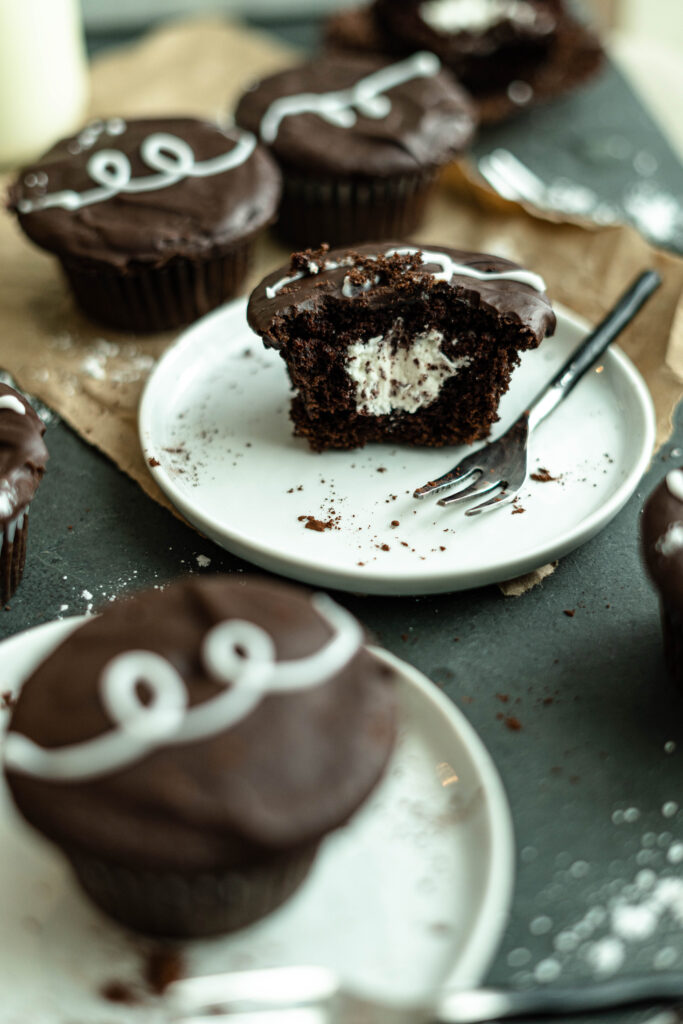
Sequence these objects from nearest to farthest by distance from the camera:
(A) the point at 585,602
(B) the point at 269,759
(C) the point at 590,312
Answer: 1. (B) the point at 269,759
2. (A) the point at 585,602
3. (C) the point at 590,312

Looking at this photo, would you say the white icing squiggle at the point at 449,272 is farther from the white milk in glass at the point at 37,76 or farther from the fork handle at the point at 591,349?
the white milk in glass at the point at 37,76

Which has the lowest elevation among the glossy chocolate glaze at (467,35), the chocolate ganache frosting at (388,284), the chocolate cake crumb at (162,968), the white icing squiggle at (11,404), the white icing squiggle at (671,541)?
the chocolate cake crumb at (162,968)

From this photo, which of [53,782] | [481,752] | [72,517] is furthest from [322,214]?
[53,782]

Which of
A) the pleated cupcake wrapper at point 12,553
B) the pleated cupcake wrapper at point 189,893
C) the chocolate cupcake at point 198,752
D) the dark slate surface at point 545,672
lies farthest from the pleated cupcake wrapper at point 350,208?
the pleated cupcake wrapper at point 189,893

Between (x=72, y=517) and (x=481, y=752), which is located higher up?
(x=481, y=752)

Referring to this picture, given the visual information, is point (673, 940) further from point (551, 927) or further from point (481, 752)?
point (481, 752)

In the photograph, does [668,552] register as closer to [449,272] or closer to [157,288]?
[449,272]

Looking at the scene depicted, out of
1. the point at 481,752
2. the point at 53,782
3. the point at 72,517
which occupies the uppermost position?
the point at 53,782
